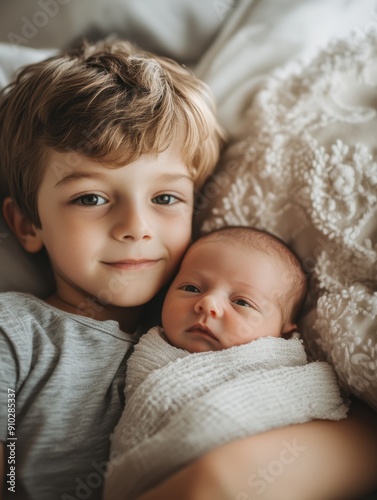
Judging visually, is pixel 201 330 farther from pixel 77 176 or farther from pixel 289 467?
pixel 77 176

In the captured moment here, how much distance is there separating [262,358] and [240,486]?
25 cm

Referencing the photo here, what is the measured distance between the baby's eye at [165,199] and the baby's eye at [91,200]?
0.12 metres

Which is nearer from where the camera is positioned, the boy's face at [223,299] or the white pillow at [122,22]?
the boy's face at [223,299]

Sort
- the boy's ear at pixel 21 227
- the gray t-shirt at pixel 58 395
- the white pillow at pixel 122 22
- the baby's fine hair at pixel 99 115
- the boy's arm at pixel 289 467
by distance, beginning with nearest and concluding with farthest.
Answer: the boy's arm at pixel 289 467, the gray t-shirt at pixel 58 395, the baby's fine hair at pixel 99 115, the boy's ear at pixel 21 227, the white pillow at pixel 122 22

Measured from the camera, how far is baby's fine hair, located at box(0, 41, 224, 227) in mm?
1001

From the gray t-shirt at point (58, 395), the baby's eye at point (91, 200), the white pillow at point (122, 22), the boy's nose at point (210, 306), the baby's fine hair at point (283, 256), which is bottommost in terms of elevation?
the gray t-shirt at point (58, 395)

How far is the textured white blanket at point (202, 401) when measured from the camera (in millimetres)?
786

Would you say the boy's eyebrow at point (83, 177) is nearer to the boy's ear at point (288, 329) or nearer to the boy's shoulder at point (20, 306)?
the boy's shoulder at point (20, 306)

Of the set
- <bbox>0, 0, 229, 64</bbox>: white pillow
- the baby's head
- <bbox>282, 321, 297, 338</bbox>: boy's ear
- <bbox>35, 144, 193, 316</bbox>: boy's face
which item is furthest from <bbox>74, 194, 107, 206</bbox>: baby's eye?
<bbox>0, 0, 229, 64</bbox>: white pillow

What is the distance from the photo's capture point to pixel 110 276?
1060mm

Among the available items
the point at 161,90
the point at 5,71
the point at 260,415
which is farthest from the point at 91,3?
the point at 260,415

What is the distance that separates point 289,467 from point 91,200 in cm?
64

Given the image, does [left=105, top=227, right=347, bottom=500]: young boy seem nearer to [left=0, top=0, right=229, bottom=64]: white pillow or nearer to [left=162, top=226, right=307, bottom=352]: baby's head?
[left=162, top=226, right=307, bottom=352]: baby's head

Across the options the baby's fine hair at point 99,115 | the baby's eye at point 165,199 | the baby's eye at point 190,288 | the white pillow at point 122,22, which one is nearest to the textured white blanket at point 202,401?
the baby's eye at point 190,288
